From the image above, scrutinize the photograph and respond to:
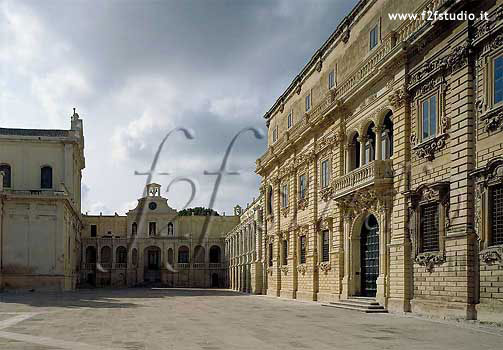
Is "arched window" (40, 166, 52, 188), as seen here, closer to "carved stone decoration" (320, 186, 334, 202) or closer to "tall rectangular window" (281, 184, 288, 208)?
"tall rectangular window" (281, 184, 288, 208)

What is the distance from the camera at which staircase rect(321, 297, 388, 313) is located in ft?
83.8

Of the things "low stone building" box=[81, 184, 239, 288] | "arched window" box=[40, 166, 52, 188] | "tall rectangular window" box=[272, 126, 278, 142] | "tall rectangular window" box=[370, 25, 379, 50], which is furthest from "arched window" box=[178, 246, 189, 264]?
"tall rectangular window" box=[370, 25, 379, 50]

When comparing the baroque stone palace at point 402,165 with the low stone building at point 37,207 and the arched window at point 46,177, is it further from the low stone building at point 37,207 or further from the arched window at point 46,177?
the arched window at point 46,177

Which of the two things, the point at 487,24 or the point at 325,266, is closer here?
the point at 487,24

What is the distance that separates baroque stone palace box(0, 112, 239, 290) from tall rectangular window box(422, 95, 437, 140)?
132 ft

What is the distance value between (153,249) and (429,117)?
69333 millimetres

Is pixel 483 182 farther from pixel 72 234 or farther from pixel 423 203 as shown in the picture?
pixel 72 234

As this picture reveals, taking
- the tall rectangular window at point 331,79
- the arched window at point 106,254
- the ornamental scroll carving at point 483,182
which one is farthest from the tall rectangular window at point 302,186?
the arched window at point 106,254

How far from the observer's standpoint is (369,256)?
2938 centimetres

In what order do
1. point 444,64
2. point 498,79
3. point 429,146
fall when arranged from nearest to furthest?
point 498,79, point 444,64, point 429,146

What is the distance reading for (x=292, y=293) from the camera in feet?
132

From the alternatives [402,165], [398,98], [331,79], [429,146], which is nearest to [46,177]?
[331,79]

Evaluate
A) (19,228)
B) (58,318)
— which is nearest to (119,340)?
(58,318)

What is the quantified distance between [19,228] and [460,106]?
1733 inches
